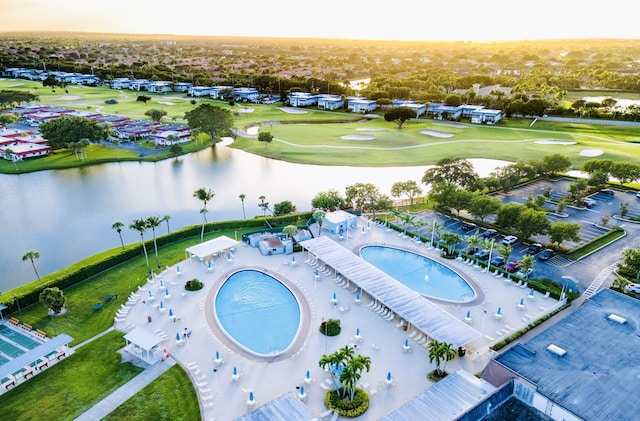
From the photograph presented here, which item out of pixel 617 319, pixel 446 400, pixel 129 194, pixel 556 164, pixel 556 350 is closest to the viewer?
pixel 446 400

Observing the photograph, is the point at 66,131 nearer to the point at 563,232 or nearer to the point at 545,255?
the point at 545,255

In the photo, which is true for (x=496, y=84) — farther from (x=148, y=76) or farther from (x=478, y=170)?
(x=148, y=76)

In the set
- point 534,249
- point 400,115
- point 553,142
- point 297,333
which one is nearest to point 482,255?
point 534,249

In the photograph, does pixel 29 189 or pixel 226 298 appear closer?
pixel 226 298

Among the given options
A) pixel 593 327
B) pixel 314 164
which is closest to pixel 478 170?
pixel 314 164

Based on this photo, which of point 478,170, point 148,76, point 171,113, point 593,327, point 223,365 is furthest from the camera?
point 148,76

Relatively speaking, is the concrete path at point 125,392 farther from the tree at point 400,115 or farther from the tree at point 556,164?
the tree at point 400,115

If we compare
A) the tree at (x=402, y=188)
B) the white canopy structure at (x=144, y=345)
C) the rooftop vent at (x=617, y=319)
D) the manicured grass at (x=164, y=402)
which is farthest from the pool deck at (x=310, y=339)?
the tree at (x=402, y=188)
